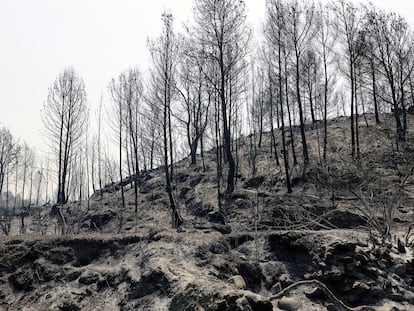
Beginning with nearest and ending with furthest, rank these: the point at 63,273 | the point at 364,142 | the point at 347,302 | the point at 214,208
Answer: the point at 347,302 → the point at 63,273 → the point at 214,208 → the point at 364,142

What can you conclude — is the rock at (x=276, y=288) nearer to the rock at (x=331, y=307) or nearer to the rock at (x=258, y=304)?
the rock at (x=331, y=307)

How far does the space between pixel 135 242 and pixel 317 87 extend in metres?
25.5

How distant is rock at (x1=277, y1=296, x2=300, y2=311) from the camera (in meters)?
7.18

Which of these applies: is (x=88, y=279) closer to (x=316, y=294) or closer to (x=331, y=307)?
(x=316, y=294)

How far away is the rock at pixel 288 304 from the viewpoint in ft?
23.6

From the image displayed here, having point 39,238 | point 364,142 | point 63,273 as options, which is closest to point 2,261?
point 39,238

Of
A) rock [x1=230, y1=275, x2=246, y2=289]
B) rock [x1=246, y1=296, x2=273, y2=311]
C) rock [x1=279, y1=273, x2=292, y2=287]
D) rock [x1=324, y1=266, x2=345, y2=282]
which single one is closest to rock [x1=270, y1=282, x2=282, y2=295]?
rock [x1=279, y1=273, x2=292, y2=287]

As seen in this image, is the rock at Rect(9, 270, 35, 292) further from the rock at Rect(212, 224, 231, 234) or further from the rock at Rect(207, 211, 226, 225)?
the rock at Rect(207, 211, 226, 225)

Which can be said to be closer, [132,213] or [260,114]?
[132,213]

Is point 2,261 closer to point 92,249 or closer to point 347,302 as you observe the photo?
point 92,249

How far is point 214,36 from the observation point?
1844 centimetres

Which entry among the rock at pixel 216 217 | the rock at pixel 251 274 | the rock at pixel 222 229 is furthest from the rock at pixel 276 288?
the rock at pixel 216 217

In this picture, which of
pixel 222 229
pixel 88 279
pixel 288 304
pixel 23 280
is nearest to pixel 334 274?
pixel 288 304

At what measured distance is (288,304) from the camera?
727 cm
